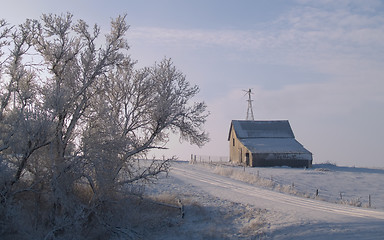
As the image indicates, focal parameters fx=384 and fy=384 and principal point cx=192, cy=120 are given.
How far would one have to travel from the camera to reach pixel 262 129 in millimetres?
A: 54469

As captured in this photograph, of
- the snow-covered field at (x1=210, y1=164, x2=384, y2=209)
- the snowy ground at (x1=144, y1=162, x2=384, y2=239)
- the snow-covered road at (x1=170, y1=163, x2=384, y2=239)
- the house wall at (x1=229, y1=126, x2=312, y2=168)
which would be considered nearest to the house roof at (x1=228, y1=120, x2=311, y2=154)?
the house wall at (x1=229, y1=126, x2=312, y2=168)

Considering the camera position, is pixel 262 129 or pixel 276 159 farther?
pixel 262 129

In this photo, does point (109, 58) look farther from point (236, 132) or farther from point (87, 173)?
point (236, 132)

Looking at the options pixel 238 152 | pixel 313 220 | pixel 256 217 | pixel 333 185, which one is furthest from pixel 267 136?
pixel 313 220

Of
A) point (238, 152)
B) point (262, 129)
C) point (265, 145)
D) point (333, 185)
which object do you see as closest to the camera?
point (333, 185)

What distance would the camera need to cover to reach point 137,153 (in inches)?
679

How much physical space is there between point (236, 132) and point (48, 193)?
40.7 metres

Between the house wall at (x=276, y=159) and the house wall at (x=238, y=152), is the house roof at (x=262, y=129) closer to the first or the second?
the house wall at (x=238, y=152)

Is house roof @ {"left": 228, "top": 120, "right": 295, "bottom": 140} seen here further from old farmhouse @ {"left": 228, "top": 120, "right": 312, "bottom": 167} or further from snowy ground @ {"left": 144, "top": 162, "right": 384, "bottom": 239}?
snowy ground @ {"left": 144, "top": 162, "right": 384, "bottom": 239}

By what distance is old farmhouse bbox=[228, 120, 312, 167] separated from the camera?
4794 cm

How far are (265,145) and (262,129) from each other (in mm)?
4933

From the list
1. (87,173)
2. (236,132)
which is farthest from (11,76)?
(236,132)

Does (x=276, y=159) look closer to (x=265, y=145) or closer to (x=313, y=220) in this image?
(x=265, y=145)

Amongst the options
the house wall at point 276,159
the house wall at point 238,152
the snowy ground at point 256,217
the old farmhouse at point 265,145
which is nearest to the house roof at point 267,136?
the old farmhouse at point 265,145
